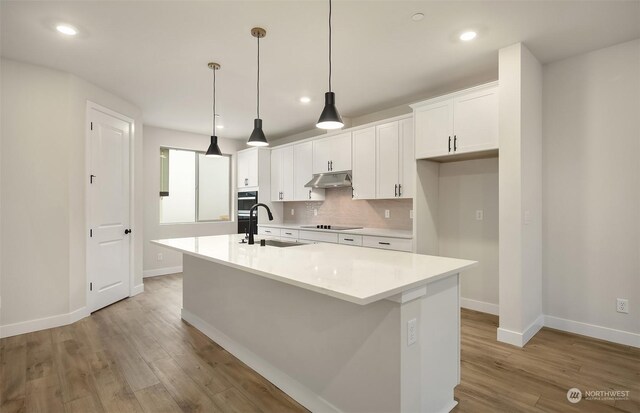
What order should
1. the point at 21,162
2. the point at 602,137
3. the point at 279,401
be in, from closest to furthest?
1. the point at 279,401
2. the point at 602,137
3. the point at 21,162

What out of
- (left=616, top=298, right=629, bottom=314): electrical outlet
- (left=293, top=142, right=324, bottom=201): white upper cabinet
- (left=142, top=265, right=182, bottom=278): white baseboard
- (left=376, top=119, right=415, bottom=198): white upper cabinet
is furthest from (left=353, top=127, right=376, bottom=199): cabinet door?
(left=142, top=265, right=182, bottom=278): white baseboard

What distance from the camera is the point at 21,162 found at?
10.6ft

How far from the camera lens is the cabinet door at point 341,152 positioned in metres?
4.76

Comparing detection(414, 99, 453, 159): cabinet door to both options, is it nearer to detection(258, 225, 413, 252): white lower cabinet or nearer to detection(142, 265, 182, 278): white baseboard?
detection(258, 225, 413, 252): white lower cabinet

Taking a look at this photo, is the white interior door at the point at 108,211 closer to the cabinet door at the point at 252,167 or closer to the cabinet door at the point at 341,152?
the cabinet door at the point at 252,167

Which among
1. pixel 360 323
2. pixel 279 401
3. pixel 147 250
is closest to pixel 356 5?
pixel 360 323

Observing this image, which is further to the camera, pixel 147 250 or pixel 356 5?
pixel 147 250

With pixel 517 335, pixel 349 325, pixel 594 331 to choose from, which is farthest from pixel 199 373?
pixel 594 331

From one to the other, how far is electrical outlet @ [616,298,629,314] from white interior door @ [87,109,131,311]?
18.2 feet

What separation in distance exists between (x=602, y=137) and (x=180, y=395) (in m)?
4.21

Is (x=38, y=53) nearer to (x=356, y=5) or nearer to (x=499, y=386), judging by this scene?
(x=356, y=5)

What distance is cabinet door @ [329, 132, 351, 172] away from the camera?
476 centimetres

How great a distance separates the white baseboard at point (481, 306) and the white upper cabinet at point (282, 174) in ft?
10.8

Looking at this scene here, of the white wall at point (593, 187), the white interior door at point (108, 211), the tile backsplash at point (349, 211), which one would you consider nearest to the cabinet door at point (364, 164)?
the tile backsplash at point (349, 211)
